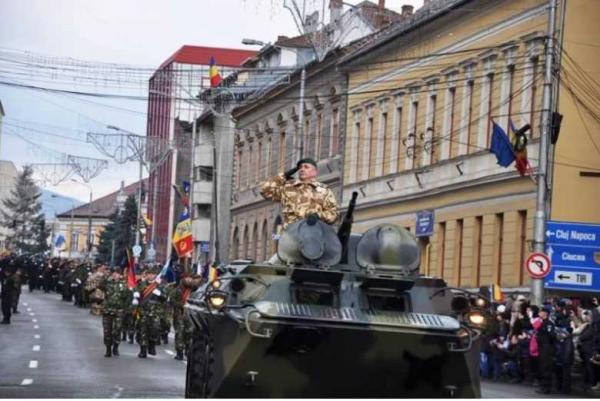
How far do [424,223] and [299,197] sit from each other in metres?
31.9

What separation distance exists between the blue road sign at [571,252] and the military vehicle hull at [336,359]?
65.9 ft

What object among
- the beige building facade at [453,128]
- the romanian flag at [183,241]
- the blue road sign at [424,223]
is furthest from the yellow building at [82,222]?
the romanian flag at [183,241]

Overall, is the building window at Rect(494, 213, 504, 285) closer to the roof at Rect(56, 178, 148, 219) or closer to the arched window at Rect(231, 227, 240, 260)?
the arched window at Rect(231, 227, 240, 260)

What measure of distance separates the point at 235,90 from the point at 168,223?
40216 millimetres

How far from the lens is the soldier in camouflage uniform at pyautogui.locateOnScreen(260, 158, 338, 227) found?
625 inches

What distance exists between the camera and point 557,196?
3916 centimetres

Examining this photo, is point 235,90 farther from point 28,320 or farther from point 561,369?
point 561,369

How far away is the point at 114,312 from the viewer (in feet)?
107

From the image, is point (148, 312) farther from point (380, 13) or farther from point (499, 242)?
point (380, 13)

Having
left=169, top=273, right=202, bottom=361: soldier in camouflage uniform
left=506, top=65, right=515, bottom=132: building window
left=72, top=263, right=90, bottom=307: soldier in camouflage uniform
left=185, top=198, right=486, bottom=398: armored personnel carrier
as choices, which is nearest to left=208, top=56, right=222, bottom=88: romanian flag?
left=169, top=273, right=202, bottom=361: soldier in camouflage uniform

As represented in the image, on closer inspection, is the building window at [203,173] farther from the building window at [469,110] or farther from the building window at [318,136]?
the building window at [469,110]

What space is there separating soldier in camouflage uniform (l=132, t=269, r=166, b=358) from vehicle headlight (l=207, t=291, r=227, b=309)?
1832cm

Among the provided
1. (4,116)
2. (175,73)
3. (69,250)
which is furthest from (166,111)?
(69,250)

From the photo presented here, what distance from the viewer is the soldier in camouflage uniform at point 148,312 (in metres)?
32.3
